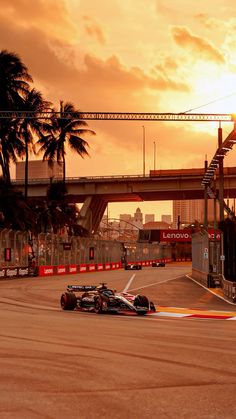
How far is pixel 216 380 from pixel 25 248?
139 ft

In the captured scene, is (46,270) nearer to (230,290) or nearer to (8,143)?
(8,143)

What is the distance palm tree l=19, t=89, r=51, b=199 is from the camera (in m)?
64.5

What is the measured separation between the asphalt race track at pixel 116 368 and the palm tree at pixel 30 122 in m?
48.7

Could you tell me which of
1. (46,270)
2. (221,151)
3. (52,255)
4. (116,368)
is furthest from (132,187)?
(116,368)

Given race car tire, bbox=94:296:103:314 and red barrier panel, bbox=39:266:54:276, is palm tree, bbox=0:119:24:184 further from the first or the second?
race car tire, bbox=94:296:103:314

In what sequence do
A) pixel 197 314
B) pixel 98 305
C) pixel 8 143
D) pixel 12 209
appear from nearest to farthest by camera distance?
1. pixel 98 305
2. pixel 197 314
3. pixel 12 209
4. pixel 8 143

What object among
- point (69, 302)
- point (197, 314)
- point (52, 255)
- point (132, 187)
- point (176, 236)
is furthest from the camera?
point (176, 236)

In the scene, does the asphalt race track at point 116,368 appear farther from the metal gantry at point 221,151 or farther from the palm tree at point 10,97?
the palm tree at point 10,97

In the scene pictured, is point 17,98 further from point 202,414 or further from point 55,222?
point 202,414

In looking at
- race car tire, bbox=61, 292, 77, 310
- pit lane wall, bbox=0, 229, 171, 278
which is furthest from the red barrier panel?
race car tire, bbox=61, 292, 77, 310

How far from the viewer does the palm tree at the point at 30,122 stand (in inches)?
2539

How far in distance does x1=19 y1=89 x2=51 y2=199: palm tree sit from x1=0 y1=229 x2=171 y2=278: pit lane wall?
898cm

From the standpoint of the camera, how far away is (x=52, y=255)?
56188mm

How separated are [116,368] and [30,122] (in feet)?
192
